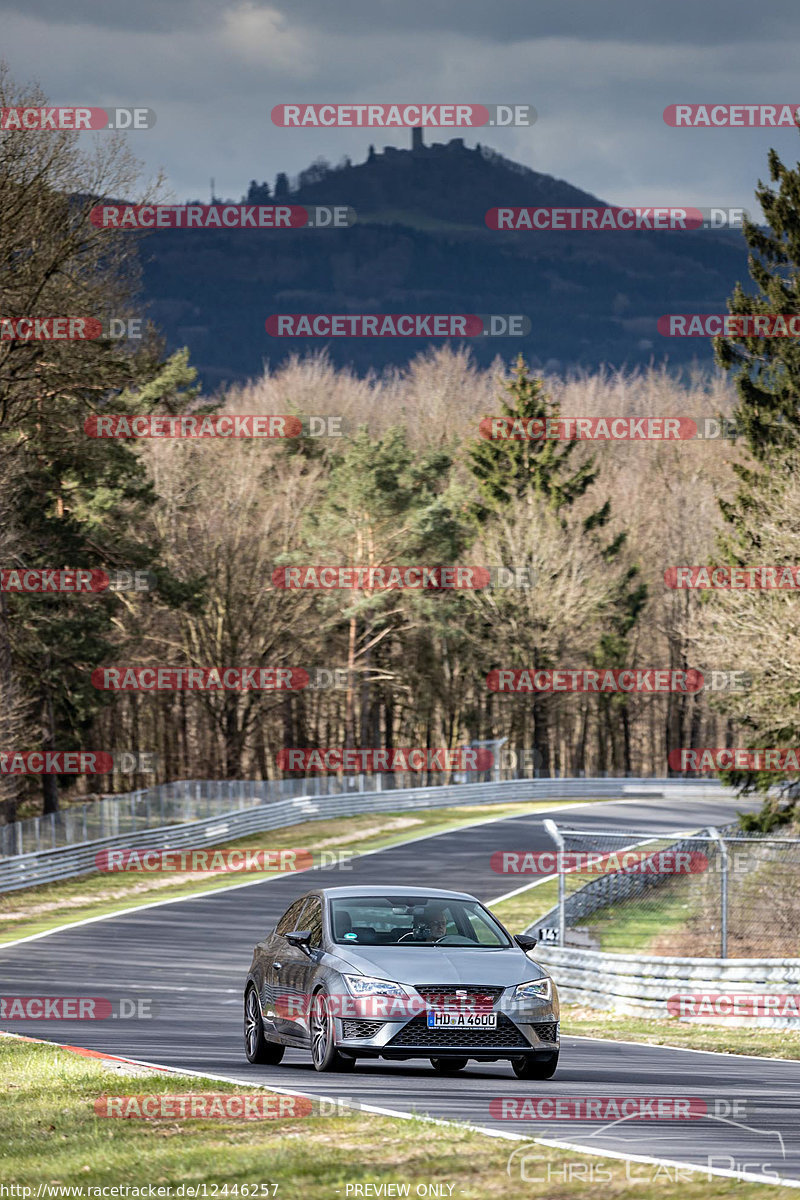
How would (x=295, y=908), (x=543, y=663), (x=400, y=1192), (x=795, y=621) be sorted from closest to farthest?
(x=400, y=1192) < (x=295, y=908) < (x=795, y=621) < (x=543, y=663)

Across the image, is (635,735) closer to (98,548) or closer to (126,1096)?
(98,548)

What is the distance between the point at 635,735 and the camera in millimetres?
95500

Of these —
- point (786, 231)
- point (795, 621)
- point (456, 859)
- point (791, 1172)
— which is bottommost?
point (456, 859)

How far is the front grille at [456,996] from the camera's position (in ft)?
36.8

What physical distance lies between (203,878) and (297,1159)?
112 feet

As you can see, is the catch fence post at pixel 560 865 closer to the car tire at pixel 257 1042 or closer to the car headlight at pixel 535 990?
the car tire at pixel 257 1042

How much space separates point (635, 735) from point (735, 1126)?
87.2 m

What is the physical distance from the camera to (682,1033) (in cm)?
1880

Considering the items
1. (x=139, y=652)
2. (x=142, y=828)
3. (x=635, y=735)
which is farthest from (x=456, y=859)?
(x=635, y=735)

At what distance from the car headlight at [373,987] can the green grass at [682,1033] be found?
6.09m

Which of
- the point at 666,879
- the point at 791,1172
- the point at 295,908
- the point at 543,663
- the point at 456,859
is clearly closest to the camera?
the point at 791,1172

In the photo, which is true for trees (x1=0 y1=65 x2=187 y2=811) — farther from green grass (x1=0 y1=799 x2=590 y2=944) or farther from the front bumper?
the front bumper

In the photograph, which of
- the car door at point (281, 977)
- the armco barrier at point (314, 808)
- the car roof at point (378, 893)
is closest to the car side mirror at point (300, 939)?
the car door at point (281, 977)

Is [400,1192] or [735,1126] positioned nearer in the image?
[400,1192]
